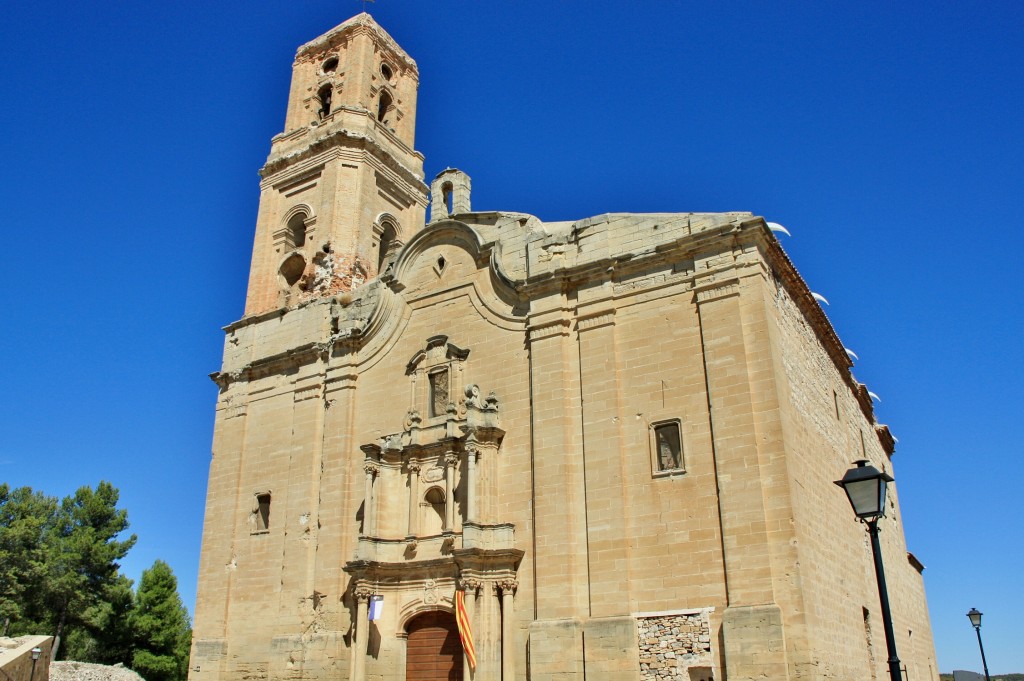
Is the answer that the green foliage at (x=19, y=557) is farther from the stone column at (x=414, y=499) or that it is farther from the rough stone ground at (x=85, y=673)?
the stone column at (x=414, y=499)

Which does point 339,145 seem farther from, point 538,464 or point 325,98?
point 538,464

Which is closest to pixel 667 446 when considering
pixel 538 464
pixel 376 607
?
pixel 538 464

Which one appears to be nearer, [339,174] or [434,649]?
[434,649]

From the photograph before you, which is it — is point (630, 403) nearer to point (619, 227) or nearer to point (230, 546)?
point (619, 227)

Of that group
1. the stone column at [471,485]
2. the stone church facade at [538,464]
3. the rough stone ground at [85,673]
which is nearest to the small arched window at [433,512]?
the stone church facade at [538,464]

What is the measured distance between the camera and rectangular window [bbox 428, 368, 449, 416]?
18125 mm

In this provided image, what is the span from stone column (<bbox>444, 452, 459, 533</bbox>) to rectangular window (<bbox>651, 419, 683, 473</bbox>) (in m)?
4.16

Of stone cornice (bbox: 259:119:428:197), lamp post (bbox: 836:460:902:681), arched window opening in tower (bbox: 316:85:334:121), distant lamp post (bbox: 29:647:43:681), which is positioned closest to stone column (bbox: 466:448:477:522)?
lamp post (bbox: 836:460:902:681)

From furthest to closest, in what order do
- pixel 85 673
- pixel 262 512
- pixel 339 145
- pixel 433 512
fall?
pixel 85 673 < pixel 339 145 < pixel 262 512 < pixel 433 512

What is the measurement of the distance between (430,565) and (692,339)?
21.8ft

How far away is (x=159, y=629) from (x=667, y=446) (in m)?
30.9

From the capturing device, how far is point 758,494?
13.7 m

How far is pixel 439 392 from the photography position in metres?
18.3

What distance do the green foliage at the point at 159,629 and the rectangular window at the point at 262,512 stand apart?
21.0m
